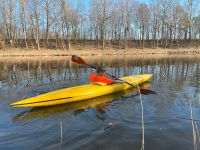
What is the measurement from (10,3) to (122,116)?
137 feet

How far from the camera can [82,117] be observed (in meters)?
7.57

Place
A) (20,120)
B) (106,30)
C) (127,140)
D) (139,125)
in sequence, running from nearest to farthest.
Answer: (127,140) < (139,125) < (20,120) < (106,30)

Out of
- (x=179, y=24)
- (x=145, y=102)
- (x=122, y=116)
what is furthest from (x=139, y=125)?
(x=179, y=24)

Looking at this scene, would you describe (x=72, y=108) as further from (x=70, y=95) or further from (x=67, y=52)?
(x=67, y=52)

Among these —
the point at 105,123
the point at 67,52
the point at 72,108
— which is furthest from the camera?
the point at 67,52

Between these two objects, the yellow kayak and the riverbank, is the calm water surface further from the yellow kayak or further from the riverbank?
the riverbank

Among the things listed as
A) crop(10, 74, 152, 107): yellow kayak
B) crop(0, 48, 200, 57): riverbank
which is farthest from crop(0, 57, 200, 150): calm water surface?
crop(0, 48, 200, 57): riverbank

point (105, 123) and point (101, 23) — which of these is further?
point (101, 23)

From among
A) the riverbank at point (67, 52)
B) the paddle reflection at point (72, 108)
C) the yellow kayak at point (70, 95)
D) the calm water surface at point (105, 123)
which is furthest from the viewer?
the riverbank at point (67, 52)

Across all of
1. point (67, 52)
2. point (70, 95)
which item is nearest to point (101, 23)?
point (67, 52)

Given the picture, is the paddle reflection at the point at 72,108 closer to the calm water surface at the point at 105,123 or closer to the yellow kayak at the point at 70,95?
the calm water surface at the point at 105,123

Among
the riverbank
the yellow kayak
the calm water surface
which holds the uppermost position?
the riverbank

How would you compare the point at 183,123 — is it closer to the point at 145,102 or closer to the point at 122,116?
the point at 122,116

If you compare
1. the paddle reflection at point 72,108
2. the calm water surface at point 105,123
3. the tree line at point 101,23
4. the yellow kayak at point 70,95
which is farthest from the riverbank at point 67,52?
the paddle reflection at point 72,108
